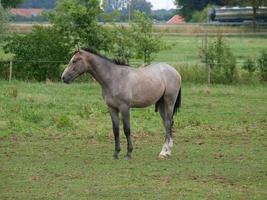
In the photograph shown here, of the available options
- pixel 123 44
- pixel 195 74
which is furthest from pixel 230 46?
pixel 123 44

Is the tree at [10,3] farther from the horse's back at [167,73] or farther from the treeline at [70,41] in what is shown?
the horse's back at [167,73]

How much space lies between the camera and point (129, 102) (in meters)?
12.8

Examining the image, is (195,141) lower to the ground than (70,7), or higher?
lower

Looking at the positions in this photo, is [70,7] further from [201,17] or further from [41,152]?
[201,17]

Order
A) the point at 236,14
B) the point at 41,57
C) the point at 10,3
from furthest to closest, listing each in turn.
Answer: the point at 236,14, the point at 10,3, the point at 41,57

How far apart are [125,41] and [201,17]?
38.6 meters

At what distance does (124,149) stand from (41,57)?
1232 cm

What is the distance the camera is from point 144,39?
26.0m

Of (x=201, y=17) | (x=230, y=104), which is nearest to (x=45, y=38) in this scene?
(x=230, y=104)

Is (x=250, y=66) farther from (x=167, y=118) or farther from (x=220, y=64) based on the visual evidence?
(x=167, y=118)

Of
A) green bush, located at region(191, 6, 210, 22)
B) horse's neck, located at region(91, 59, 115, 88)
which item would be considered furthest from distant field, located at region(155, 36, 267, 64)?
horse's neck, located at region(91, 59, 115, 88)

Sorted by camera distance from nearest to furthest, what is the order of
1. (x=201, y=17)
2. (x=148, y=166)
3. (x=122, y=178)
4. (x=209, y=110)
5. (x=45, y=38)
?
(x=122, y=178), (x=148, y=166), (x=209, y=110), (x=45, y=38), (x=201, y=17)

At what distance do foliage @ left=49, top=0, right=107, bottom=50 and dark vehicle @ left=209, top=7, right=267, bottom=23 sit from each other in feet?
99.0

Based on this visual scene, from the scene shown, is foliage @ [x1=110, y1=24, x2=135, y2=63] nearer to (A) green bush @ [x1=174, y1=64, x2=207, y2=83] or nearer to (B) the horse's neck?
(A) green bush @ [x1=174, y1=64, x2=207, y2=83]
